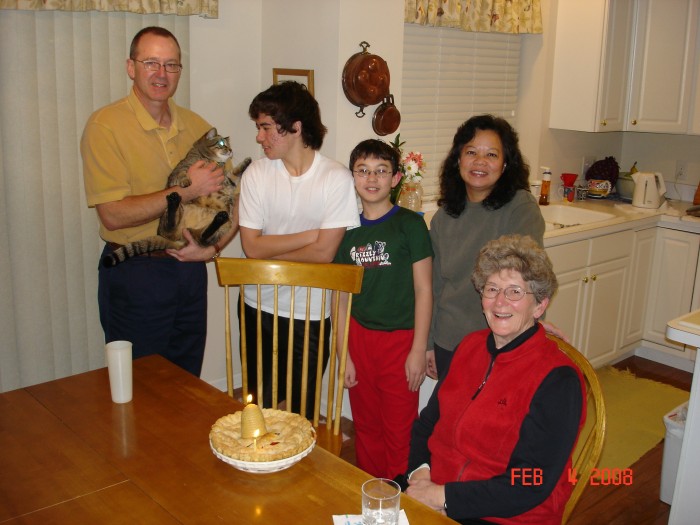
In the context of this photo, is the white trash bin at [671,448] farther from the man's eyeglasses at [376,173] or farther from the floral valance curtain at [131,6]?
the floral valance curtain at [131,6]

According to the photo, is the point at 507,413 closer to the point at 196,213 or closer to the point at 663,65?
the point at 196,213

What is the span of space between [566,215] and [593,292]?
60cm

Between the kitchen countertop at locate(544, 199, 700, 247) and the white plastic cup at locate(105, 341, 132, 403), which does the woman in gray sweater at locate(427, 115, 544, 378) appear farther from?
the kitchen countertop at locate(544, 199, 700, 247)

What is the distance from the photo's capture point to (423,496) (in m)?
1.65

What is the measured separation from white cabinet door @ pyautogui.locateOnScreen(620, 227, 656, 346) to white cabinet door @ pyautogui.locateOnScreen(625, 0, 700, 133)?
2.13 feet

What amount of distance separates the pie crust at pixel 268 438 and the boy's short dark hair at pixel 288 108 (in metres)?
1.07

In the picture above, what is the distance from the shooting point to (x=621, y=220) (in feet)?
12.5

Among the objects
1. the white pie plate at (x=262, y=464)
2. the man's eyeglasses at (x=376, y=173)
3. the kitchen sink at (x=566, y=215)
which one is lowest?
the white pie plate at (x=262, y=464)

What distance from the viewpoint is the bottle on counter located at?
162 inches

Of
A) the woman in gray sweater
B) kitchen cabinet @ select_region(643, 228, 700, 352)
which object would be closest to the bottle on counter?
kitchen cabinet @ select_region(643, 228, 700, 352)

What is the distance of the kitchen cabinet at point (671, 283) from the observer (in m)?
3.95

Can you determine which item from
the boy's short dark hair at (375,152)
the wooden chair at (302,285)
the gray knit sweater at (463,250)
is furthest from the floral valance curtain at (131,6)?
the gray knit sweater at (463,250)

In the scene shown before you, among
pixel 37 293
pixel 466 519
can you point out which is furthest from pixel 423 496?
pixel 37 293

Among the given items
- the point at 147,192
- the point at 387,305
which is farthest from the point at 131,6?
the point at 387,305
